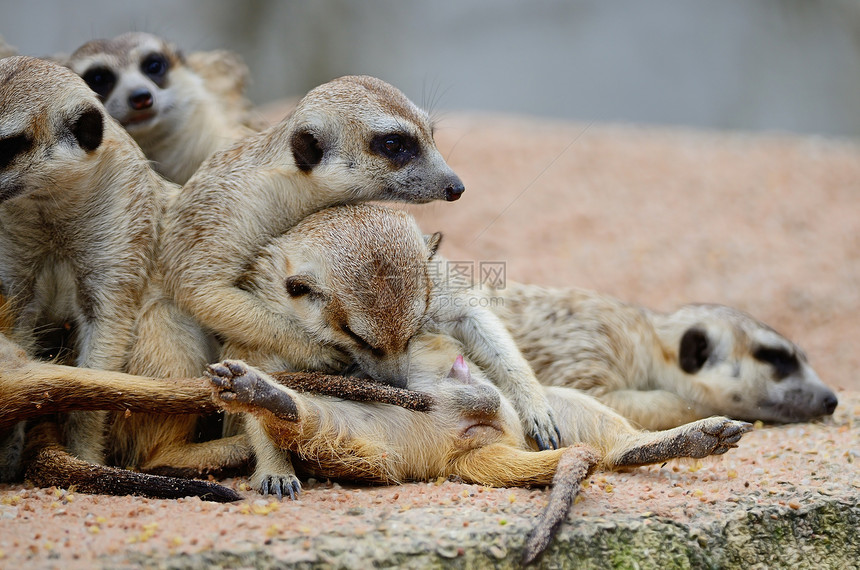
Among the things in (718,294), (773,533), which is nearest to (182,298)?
(773,533)

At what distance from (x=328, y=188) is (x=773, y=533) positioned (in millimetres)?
1921

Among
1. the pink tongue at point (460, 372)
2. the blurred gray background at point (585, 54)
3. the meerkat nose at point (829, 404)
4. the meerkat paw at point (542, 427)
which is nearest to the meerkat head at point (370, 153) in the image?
the pink tongue at point (460, 372)

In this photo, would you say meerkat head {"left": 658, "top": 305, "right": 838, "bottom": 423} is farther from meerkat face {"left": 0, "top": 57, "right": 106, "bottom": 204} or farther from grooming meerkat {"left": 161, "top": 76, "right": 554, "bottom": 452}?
meerkat face {"left": 0, "top": 57, "right": 106, "bottom": 204}

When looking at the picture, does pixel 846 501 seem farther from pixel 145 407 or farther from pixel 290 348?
pixel 145 407

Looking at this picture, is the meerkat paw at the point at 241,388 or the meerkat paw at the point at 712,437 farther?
the meerkat paw at the point at 712,437

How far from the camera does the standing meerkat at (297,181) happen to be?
3.18 metres

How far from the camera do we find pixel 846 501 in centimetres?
277

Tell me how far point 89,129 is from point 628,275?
378 cm

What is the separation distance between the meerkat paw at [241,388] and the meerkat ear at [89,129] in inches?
47.6

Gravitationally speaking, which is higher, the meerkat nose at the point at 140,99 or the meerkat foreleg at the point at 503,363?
the meerkat nose at the point at 140,99

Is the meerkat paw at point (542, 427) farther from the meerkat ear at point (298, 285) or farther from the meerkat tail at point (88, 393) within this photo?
the meerkat tail at point (88, 393)

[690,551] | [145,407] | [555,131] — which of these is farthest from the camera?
[555,131]

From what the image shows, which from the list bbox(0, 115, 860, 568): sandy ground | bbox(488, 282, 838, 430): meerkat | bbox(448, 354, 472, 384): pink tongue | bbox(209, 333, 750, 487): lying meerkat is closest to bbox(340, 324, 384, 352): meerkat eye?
bbox(209, 333, 750, 487): lying meerkat

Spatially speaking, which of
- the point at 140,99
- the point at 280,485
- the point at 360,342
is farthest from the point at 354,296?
the point at 140,99
